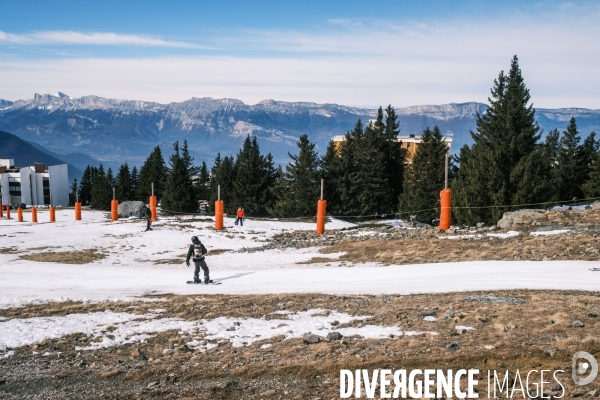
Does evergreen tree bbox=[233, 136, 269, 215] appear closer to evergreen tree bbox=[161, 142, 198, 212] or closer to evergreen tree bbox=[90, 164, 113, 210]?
evergreen tree bbox=[161, 142, 198, 212]

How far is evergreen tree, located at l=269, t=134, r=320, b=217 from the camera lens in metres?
59.7

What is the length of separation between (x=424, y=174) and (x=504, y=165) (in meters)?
12.4

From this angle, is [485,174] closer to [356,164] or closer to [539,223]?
[539,223]

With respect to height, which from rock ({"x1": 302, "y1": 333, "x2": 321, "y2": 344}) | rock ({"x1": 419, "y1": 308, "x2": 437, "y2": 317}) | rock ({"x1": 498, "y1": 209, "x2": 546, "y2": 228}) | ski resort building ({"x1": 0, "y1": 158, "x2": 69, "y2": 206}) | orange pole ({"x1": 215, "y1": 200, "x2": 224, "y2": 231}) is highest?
rock ({"x1": 498, "y1": 209, "x2": 546, "y2": 228})

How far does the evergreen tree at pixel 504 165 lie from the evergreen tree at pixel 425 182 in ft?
17.1

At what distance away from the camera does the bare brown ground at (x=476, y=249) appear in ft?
63.3

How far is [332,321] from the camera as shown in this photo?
11.5 metres

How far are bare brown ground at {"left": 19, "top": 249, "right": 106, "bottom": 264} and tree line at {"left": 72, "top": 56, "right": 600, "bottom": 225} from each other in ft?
88.7

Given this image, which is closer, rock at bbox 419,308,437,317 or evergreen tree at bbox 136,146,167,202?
rock at bbox 419,308,437,317

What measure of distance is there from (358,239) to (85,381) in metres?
21.6

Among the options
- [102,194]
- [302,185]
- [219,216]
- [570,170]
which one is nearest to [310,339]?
[219,216]

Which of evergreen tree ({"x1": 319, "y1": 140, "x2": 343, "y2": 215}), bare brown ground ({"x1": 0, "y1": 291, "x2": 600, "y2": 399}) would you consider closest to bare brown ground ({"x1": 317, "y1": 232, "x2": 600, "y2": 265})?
bare brown ground ({"x1": 0, "y1": 291, "x2": 600, "y2": 399})

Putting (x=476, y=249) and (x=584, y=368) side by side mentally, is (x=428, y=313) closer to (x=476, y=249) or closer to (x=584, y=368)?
(x=584, y=368)

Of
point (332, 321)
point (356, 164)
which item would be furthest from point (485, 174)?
point (332, 321)
